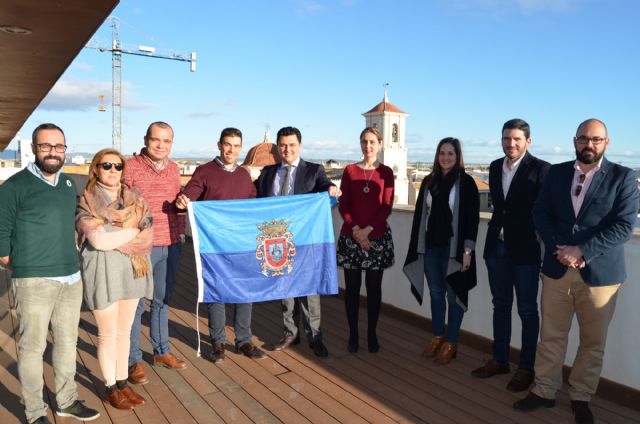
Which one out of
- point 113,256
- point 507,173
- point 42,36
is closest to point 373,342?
point 507,173

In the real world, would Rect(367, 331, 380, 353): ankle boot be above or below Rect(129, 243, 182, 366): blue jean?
below

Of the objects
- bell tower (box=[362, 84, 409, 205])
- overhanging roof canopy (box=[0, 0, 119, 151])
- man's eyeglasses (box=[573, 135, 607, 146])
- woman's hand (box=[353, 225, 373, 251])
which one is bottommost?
woman's hand (box=[353, 225, 373, 251])

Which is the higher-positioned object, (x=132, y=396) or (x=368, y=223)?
(x=368, y=223)

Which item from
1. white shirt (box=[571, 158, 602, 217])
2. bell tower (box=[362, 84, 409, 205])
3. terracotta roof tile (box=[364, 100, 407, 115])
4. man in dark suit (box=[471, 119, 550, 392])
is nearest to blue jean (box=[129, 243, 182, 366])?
man in dark suit (box=[471, 119, 550, 392])

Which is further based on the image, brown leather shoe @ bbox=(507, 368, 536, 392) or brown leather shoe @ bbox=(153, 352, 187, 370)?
brown leather shoe @ bbox=(153, 352, 187, 370)

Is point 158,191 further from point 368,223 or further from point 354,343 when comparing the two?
point 354,343

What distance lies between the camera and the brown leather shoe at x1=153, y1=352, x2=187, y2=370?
396cm

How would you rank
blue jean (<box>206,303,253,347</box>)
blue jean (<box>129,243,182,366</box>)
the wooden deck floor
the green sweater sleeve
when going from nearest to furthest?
the green sweater sleeve, the wooden deck floor, blue jean (<box>129,243,182,366</box>), blue jean (<box>206,303,253,347</box>)

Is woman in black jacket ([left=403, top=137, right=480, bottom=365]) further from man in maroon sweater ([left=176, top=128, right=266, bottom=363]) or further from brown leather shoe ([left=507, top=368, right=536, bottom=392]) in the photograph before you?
man in maroon sweater ([left=176, top=128, right=266, bottom=363])

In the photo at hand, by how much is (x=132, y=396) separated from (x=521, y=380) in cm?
294

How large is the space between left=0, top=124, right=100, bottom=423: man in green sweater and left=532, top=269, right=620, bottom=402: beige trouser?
10.6 feet

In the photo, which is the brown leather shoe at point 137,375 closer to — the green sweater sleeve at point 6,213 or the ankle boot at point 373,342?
the green sweater sleeve at point 6,213

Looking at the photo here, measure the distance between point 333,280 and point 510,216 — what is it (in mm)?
1650

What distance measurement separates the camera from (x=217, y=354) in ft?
13.6
